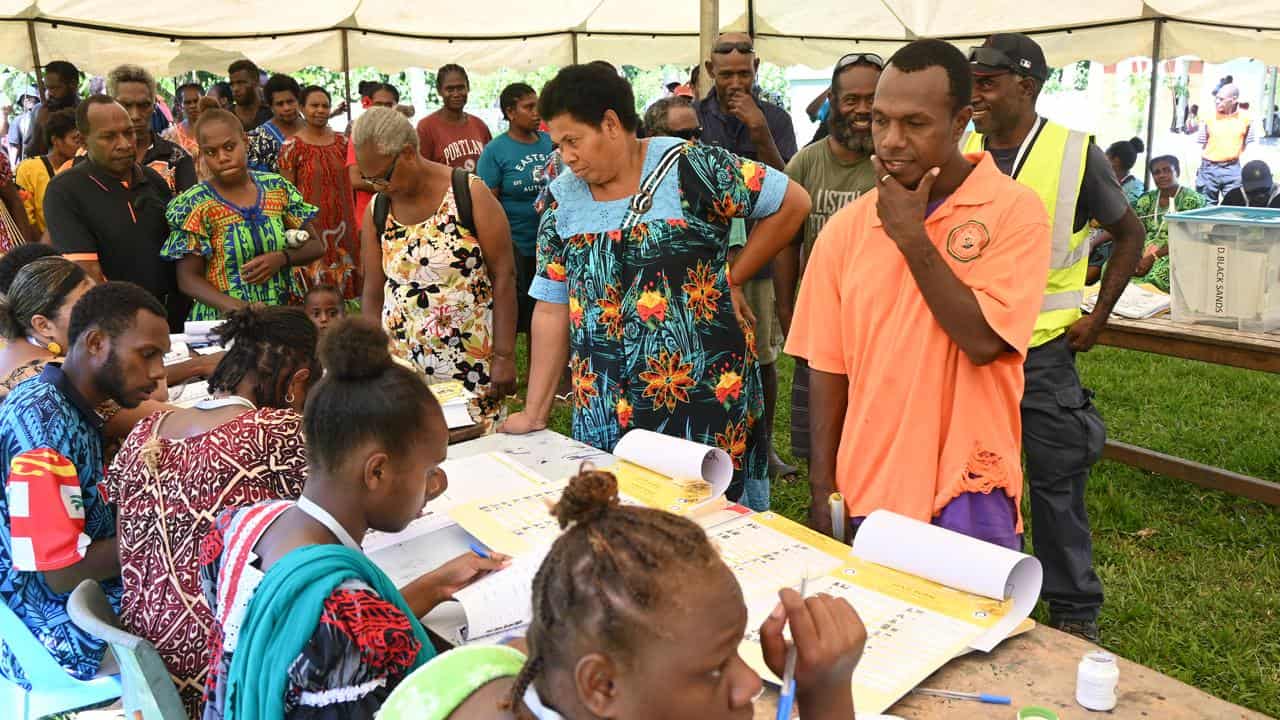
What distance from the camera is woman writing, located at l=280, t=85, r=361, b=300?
6.48m

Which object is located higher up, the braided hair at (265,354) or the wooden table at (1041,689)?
the braided hair at (265,354)

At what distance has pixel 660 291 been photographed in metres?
2.57

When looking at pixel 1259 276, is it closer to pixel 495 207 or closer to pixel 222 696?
pixel 495 207

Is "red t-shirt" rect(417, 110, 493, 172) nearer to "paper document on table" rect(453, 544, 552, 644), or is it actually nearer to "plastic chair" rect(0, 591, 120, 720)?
"plastic chair" rect(0, 591, 120, 720)

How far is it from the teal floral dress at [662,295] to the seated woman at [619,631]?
1484mm

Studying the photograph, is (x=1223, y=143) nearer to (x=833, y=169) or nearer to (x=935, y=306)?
(x=833, y=169)

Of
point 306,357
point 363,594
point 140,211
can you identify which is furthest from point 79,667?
point 140,211

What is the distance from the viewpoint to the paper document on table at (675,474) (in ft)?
6.77

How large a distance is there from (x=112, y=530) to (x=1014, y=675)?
6.30 ft

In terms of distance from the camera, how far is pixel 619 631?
1000 mm

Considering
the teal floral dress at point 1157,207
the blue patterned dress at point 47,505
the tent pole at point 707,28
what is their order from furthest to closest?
1. the teal floral dress at point 1157,207
2. the tent pole at point 707,28
3. the blue patterned dress at point 47,505

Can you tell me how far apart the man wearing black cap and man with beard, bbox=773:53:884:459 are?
7.40 meters

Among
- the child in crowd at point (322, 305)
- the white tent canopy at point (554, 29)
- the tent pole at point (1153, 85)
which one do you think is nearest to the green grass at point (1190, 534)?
the child in crowd at point (322, 305)

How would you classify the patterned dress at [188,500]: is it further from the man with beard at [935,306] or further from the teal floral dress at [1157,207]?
the teal floral dress at [1157,207]
